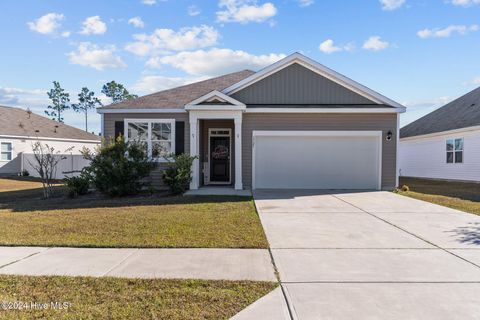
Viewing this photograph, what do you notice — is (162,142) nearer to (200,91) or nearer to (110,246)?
(200,91)

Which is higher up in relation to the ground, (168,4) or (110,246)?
(168,4)

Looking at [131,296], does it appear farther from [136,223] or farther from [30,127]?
[30,127]

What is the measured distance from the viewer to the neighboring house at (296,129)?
510 inches

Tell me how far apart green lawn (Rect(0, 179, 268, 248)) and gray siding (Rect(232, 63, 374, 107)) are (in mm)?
4539

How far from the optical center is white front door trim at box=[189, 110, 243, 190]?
41.5ft

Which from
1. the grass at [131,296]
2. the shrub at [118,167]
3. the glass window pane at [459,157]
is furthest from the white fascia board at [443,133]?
the grass at [131,296]

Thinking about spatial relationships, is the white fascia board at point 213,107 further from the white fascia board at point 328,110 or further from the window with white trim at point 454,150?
the window with white trim at point 454,150

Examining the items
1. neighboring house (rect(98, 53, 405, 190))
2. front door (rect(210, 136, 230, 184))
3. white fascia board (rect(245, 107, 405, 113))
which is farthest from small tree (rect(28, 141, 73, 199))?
white fascia board (rect(245, 107, 405, 113))

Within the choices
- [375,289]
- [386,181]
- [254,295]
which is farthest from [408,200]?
[254,295]

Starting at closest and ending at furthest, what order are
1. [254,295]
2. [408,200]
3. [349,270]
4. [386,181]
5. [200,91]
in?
[254,295] < [349,270] < [408,200] < [386,181] < [200,91]

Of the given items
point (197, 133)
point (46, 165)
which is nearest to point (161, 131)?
point (197, 133)

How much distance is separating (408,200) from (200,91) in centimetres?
953

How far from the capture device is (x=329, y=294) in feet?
12.1

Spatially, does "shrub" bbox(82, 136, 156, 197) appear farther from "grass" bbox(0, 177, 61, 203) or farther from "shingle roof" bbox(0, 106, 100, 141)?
"shingle roof" bbox(0, 106, 100, 141)
